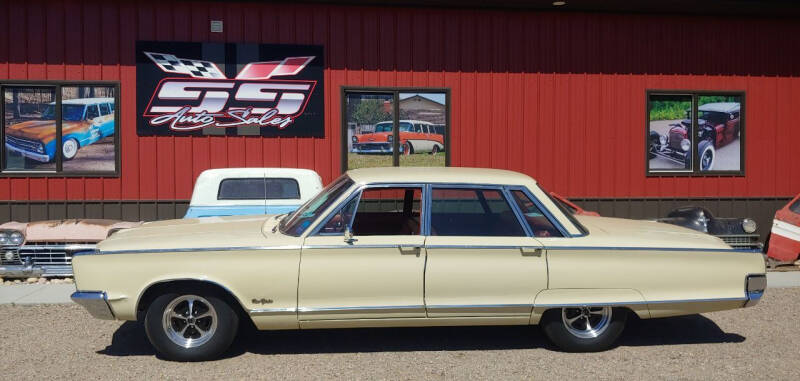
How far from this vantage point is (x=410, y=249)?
5.73 meters

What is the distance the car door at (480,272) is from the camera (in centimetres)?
575

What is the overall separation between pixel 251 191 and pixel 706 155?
7.83m

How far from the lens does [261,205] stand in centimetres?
876

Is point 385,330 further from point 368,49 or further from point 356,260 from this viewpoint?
point 368,49

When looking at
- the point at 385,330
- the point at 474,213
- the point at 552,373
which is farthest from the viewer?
the point at 385,330

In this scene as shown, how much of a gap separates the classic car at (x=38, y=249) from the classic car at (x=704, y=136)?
8652mm

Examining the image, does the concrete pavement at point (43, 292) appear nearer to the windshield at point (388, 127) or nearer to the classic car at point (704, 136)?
the classic car at point (704, 136)

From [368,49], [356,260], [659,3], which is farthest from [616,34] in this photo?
[356,260]

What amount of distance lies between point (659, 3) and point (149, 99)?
312 inches

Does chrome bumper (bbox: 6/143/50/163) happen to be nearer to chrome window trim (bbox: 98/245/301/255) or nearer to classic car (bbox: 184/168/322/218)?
classic car (bbox: 184/168/322/218)

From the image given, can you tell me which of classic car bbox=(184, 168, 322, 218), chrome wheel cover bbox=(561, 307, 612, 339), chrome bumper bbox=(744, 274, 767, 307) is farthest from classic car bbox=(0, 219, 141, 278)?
chrome bumper bbox=(744, 274, 767, 307)

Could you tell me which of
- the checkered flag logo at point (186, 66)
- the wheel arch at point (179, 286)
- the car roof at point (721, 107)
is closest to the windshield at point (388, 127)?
the checkered flag logo at point (186, 66)

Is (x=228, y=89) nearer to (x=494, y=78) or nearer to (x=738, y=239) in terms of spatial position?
(x=494, y=78)

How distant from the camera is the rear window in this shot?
8867 millimetres
